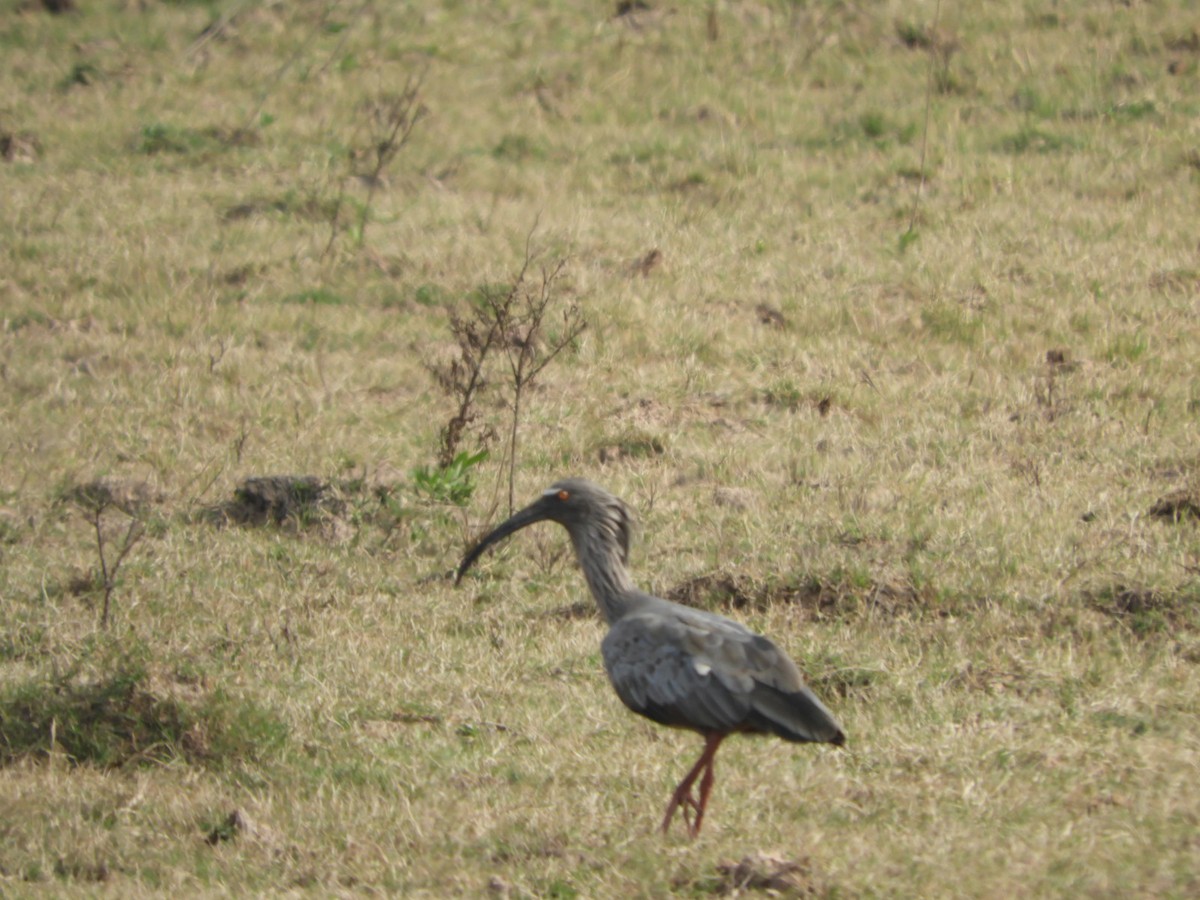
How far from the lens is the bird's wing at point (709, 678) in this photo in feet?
16.7

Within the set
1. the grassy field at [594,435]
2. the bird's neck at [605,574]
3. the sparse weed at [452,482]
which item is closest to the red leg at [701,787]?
the grassy field at [594,435]

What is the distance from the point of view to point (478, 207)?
1441cm

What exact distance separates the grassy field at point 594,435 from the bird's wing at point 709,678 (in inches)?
15.2

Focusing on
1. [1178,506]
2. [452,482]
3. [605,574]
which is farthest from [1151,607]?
[452,482]

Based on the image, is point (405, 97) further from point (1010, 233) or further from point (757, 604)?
point (757, 604)

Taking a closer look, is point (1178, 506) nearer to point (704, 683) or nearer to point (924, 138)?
point (704, 683)

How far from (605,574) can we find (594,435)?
156 inches

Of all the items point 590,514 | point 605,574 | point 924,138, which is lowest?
point 605,574

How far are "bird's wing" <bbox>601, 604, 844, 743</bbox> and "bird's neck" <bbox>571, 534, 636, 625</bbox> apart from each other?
491 mm

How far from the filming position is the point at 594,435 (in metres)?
10.2

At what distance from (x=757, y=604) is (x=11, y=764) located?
10.9 ft

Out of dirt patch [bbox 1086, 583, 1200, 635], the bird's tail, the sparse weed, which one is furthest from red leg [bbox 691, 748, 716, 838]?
the sparse weed

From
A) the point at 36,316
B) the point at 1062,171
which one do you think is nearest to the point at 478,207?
the point at 36,316

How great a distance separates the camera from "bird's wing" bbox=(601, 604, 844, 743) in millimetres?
5090
